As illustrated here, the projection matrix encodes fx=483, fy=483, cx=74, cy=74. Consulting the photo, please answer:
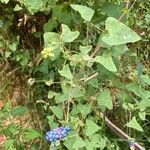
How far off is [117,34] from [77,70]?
426 mm

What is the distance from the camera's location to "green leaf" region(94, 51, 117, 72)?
1.37m

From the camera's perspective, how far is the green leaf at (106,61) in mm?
1372

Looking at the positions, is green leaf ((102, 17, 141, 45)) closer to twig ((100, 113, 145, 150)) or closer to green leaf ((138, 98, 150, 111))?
green leaf ((138, 98, 150, 111))

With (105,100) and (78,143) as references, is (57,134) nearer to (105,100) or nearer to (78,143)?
(78,143)

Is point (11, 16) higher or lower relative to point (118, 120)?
higher

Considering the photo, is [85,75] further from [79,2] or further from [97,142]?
[79,2]

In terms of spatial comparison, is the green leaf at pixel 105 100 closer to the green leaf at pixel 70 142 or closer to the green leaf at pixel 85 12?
the green leaf at pixel 70 142

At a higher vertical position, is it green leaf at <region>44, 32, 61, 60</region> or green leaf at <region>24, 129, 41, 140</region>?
green leaf at <region>44, 32, 61, 60</region>

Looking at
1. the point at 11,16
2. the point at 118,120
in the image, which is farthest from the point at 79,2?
the point at 118,120

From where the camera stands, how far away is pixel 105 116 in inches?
74.6

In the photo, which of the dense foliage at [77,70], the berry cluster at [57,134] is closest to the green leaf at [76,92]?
the dense foliage at [77,70]

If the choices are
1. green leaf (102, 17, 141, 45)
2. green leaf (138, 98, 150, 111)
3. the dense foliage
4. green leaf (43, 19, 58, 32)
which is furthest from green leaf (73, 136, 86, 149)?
green leaf (43, 19, 58, 32)

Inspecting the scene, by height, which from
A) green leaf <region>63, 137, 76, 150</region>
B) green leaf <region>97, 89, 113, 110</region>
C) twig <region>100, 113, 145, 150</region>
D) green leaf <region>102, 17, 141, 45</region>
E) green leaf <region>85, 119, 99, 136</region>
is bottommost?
twig <region>100, 113, 145, 150</region>

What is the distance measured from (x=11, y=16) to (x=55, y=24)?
29 centimetres
